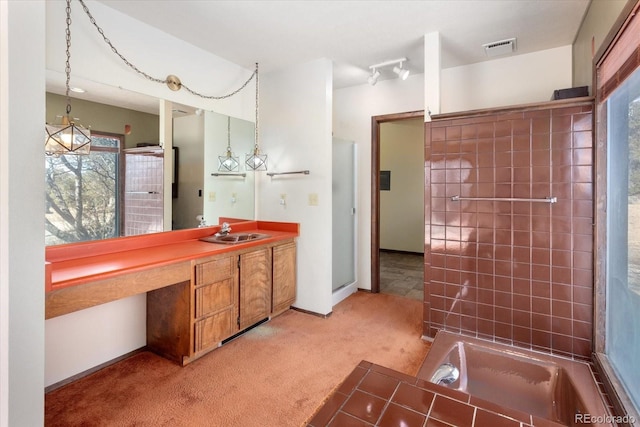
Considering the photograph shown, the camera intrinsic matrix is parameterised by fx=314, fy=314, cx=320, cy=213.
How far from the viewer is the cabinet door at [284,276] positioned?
304cm

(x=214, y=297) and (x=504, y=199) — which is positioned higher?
(x=504, y=199)

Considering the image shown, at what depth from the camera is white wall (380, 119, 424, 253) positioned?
19.9 ft

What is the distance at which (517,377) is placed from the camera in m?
1.87

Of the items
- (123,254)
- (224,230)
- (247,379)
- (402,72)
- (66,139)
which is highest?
(402,72)

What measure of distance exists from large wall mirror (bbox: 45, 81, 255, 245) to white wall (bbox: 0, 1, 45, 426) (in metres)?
1.04

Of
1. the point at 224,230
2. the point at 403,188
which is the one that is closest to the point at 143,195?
the point at 224,230

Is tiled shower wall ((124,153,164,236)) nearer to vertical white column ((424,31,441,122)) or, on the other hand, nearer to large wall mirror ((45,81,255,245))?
large wall mirror ((45,81,255,245))

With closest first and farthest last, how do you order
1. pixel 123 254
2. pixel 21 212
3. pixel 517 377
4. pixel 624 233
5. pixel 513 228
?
pixel 21 212 < pixel 624 233 < pixel 517 377 < pixel 123 254 < pixel 513 228

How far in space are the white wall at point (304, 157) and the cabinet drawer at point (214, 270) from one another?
3.18 feet

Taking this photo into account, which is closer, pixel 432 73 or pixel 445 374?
pixel 445 374

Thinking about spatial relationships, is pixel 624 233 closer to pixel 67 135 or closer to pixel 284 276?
pixel 284 276

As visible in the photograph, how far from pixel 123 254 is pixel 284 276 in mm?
1438

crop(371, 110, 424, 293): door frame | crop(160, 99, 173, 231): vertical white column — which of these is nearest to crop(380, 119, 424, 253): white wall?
crop(371, 110, 424, 293): door frame

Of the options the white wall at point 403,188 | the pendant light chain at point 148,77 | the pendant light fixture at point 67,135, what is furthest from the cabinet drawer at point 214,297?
the white wall at point 403,188
